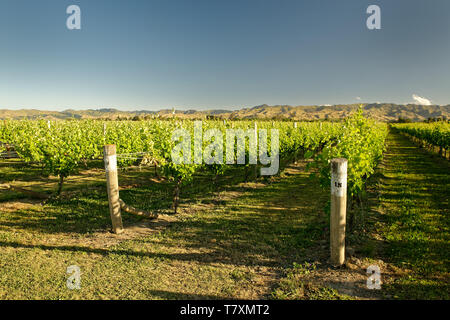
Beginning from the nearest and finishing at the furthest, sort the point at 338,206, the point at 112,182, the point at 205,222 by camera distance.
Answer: the point at 338,206, the point at 112,182, the point at 205,222

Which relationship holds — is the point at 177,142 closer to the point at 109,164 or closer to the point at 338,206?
the point at 109,164

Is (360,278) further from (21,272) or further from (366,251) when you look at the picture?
(21,272)

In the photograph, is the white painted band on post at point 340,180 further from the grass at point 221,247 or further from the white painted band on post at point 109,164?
the white painted band on post at point 109,164

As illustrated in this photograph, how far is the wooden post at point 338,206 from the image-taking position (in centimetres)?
408

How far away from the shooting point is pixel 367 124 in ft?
21.4

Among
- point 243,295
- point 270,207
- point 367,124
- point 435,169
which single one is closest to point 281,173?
point 270,207
